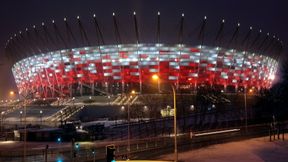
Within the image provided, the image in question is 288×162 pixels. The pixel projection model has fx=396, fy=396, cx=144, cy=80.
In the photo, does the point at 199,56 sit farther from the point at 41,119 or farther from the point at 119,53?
the point at 41,119

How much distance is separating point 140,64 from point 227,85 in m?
21.0

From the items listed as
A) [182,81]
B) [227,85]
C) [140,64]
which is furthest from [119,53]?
[227,85]

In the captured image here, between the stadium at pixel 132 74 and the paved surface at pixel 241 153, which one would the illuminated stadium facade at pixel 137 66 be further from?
the paved surface at pixel 241 153

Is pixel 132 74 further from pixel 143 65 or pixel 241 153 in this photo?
pixel 241 153

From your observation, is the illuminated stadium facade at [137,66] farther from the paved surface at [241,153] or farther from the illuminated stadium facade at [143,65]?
the paved surface at [241,153]

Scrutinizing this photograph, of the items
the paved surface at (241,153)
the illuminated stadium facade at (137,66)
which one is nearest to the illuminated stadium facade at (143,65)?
the illuminated stadium facade at (137,66)

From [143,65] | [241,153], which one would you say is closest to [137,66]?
[143,65]

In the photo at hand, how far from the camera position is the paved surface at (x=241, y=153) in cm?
2073

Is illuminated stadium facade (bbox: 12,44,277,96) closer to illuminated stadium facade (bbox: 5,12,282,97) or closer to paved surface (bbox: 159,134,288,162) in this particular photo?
illuminated stadium facade (bbox: 5,12,282,97)

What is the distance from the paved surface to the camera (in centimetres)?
2073

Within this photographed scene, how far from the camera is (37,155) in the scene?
76.7 ft

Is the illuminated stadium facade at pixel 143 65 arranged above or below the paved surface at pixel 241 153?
above

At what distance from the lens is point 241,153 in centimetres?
2281

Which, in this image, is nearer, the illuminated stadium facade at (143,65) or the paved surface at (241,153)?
the paved surface at (241,153)
